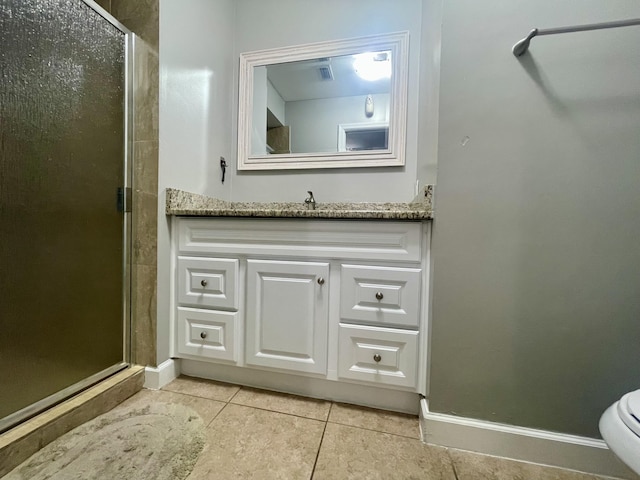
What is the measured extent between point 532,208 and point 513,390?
590 millimetres

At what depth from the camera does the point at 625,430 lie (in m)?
0.53

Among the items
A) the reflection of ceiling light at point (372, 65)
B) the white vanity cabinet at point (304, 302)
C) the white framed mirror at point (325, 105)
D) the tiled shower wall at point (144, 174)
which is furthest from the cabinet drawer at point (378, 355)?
the reflection of ceiling light at point (372, 65)

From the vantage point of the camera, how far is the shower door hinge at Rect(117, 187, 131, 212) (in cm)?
111

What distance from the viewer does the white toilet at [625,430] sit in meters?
0.50

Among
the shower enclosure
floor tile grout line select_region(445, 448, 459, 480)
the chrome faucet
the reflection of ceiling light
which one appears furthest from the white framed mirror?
floor tile grout line select_region(445, 448, 459, 480)

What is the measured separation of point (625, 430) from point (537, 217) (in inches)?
21.4

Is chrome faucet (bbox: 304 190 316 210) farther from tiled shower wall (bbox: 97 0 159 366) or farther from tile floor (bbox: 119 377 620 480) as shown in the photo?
tile floor (bbox: 119 377 620 480)

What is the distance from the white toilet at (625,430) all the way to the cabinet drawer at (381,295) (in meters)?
0.49

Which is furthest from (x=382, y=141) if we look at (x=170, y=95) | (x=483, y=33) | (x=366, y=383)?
(x=366, y=383)

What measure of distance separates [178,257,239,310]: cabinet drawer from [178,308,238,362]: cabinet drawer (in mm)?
41

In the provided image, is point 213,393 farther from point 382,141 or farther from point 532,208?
point 382,141

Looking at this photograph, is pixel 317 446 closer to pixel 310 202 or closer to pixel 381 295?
pixel 381 295

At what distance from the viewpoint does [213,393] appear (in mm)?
1140

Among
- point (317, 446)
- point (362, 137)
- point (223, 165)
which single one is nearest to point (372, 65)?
point (362, 137)
